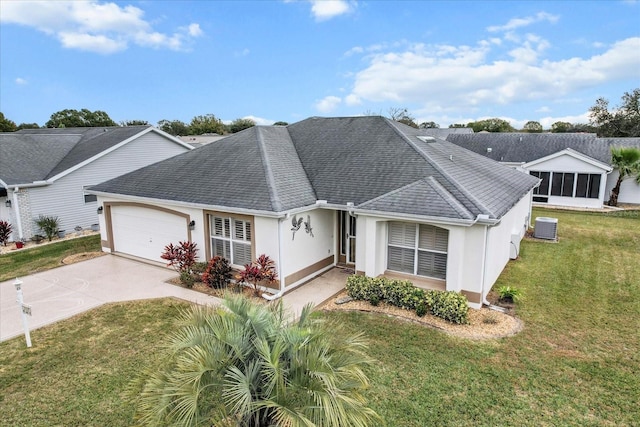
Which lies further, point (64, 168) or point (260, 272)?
point (64, 168)

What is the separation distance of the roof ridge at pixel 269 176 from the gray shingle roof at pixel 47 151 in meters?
11.4

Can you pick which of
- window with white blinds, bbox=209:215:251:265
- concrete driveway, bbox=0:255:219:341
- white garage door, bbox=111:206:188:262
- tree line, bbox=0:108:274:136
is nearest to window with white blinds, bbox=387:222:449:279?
window with white blinds, bbox=209:215:251:265

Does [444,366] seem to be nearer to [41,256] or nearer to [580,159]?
[41,256]

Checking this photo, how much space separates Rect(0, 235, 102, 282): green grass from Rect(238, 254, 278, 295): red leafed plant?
858 centimetres

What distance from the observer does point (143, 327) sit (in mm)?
9664

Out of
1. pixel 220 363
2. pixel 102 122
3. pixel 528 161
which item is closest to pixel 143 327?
pixel 220 363

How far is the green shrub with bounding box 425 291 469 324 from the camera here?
958cm

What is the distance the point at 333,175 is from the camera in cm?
1400

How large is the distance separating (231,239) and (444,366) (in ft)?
25.3

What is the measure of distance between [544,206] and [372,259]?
72.8 ft

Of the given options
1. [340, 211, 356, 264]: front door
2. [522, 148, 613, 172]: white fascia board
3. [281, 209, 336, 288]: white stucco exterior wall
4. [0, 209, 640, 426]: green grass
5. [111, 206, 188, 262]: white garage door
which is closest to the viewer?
[0, 209, 640, 426]: green grass

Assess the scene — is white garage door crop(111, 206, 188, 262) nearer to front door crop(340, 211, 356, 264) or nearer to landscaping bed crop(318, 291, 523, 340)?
front door crop(340, 211, 356, 264)

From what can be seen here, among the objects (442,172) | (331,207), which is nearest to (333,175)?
(331,207)

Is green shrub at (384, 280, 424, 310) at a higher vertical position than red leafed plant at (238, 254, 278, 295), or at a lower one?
lower
